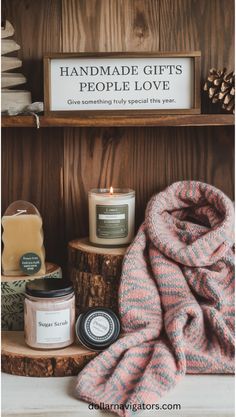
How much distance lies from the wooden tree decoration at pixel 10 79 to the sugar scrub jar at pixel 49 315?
378mm

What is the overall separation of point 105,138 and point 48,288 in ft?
1.36

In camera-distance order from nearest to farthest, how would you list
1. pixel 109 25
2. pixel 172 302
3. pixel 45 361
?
pixel 45 361 → pixel 172 302 → pixel 109 25

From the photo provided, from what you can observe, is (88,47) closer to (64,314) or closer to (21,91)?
(21,91)

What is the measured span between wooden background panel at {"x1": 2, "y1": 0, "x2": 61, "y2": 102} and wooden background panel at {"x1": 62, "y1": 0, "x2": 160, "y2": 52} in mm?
22

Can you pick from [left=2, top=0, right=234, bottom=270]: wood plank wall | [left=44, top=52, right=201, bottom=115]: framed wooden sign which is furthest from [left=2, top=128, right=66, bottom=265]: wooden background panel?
[left=44, top=52, right=201, bottom=115]: framed wooden sign

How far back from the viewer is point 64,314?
3.60ft

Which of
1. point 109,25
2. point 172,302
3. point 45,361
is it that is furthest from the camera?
point 109,25

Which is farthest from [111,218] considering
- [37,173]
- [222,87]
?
[222,87]

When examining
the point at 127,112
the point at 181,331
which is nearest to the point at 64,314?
the point at 181,331

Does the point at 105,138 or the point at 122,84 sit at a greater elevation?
the point at 122,84

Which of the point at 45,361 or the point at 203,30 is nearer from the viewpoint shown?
the point at 45,361

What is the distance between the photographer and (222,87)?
1.23 meters

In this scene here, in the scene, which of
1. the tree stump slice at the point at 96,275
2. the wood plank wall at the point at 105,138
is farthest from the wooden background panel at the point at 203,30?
the tree stump slice at the point at 96,275

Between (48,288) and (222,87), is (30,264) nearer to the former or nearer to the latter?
(48,288)
